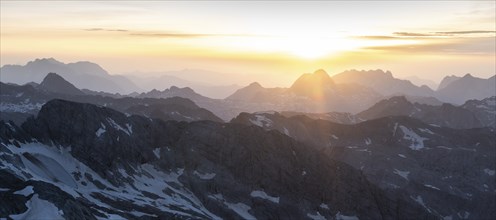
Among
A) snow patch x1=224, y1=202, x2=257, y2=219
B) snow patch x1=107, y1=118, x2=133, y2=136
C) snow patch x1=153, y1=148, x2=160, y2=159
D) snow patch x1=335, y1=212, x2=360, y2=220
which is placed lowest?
snow patch x1=335, y1=212, x2=360, y2=220

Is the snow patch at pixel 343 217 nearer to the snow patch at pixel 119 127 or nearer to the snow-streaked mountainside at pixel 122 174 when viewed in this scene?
the snow-streaked mountainside at pixel 122 174

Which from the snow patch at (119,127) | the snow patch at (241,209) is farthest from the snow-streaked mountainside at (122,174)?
the snow patch at (241,209)

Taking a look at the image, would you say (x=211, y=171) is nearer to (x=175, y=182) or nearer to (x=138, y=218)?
(x=175, y=182)

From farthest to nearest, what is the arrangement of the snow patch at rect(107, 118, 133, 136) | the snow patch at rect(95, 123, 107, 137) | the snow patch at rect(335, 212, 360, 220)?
1. the snow patch at rect(335, 212, 360, 220)
2. the snow patch at rect(107, 118, 133, 136)
3. the snow patch at rect(95, 123, 107, 137)

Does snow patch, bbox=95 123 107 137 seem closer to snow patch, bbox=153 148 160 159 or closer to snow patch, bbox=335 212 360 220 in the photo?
snow patch, bbox=153 148 160 159

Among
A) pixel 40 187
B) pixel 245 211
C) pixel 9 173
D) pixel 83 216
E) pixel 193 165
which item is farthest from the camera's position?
pixel 193 165

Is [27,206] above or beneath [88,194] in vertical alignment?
above

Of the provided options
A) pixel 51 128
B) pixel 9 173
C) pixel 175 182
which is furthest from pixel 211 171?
pixel 9 173

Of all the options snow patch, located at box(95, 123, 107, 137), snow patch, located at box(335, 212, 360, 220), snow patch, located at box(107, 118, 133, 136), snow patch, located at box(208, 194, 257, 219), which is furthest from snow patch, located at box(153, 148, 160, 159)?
snow patch, located at box(335, 212, 360, 220)

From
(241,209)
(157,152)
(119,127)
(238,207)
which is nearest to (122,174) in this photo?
(157,152)

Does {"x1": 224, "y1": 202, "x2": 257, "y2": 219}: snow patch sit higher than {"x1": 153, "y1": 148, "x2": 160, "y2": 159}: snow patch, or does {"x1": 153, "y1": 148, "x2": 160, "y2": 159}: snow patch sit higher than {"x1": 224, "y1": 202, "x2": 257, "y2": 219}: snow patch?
{"x1": 153, "y1": 148, "x2": 160, "y2": 159}: snow patch

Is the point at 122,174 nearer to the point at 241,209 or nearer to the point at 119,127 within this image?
the point at 119,127
